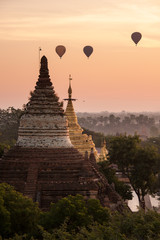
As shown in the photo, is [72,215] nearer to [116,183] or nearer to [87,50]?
[116,183]

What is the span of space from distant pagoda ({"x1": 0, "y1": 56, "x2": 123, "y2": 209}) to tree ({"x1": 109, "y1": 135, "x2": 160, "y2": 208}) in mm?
17600

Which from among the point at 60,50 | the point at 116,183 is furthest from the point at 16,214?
the point at 60,50

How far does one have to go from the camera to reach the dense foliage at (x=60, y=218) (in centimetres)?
2636

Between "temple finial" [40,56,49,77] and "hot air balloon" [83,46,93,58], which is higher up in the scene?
"hot air balloon" [83,46,93,58]

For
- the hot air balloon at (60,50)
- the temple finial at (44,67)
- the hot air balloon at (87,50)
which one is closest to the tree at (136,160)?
the hot air balloon at (60,50)

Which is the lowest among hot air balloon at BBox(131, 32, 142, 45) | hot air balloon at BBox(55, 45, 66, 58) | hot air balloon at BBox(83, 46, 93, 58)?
hot air balloon at BBox(55, 45, 66, 58)

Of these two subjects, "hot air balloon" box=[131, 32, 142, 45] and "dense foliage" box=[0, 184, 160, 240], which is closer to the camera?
"dense foliage" box=[0, 184, 160, 240]

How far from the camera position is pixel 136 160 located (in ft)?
204

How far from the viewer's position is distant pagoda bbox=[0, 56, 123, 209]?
3916 centimetres

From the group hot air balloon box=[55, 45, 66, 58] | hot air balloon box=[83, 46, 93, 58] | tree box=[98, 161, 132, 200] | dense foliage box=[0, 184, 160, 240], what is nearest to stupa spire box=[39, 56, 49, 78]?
dense foliage box=[0, 184, 160, 240]

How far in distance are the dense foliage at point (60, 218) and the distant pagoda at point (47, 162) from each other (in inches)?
256

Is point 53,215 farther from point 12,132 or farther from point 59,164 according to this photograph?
point 12,132

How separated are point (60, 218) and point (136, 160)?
1275 inches

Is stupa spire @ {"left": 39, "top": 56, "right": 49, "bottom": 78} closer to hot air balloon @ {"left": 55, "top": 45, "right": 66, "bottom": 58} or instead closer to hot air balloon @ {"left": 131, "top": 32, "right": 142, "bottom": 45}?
hot air balloon @ {"left": 55, "top": 45, "right": 66, "bottom": 58}
